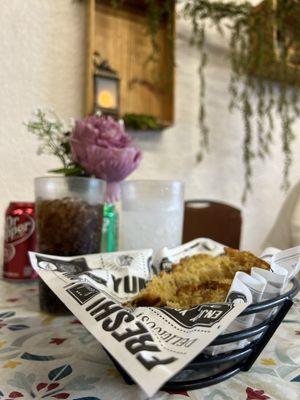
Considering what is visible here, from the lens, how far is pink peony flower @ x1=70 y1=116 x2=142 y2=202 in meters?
0.59

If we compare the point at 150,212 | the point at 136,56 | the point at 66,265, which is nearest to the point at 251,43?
the point at 136,56

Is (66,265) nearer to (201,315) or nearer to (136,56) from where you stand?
(201,315)

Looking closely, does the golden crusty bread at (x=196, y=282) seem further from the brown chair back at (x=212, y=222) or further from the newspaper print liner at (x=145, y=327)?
the brown chair back at (x=212, y=222)

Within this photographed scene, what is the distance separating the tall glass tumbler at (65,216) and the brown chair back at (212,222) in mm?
681

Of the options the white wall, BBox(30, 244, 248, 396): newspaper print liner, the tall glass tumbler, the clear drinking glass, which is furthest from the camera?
the white wall

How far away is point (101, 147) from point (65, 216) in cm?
13

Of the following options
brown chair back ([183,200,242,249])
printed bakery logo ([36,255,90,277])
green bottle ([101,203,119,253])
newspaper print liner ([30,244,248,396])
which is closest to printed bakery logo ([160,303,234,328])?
newspaper print liner ([30,244,248,396])

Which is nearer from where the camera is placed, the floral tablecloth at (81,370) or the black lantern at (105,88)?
the floral tablecloth at (81,370)

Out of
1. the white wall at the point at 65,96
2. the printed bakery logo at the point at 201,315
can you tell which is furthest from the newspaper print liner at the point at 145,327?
the white wall at the point at 65,96

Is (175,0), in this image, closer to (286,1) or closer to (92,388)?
(286,1)

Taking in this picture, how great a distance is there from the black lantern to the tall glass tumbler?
679mm

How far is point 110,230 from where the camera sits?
0.73 metres

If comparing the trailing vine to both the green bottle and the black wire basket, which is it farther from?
the black wire basket

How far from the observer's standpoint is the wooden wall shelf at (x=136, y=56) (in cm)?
127
